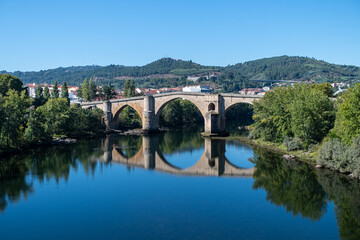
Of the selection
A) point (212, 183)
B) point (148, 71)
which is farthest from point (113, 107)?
point (148, 71)

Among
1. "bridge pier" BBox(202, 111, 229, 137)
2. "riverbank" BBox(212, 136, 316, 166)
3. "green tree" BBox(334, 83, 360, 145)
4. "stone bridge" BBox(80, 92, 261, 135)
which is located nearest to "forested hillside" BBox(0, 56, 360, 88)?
"stone bridge" BBox(80, 92, 261, 135)

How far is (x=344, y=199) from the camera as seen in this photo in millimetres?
15445

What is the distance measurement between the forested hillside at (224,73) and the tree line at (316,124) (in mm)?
70716

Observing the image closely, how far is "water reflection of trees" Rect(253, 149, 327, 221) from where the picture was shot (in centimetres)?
1509

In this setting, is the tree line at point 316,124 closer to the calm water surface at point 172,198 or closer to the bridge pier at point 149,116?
the calm water surface at point 172,198

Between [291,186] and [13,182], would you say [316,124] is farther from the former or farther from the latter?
[13,182]

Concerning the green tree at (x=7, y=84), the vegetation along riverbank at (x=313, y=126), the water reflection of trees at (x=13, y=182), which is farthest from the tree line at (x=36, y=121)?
the vegetation along riverbank at (x=313, y=126)

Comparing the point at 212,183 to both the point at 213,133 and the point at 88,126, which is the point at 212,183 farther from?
the point at 88,126

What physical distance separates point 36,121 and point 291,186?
1929 centimetres

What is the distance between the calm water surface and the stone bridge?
30.8 feet

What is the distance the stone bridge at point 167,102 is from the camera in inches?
1380

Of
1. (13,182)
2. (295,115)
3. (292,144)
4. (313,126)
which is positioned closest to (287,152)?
(292,144)

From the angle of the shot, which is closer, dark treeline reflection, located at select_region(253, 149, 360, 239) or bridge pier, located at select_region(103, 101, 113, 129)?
dark treeline reflection, located at select_region(253, 149, 360, 239)

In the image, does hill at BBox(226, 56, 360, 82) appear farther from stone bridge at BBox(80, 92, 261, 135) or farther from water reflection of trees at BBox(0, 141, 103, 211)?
water reflection of trees at BBox(0, 141, 103, 211)
